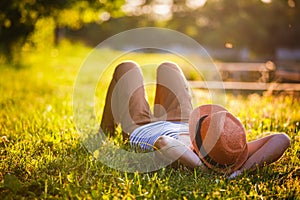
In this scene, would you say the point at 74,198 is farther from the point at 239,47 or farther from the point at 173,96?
the point at 239,47

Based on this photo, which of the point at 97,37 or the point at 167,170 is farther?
the point at 97,37

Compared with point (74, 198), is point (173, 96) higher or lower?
higher

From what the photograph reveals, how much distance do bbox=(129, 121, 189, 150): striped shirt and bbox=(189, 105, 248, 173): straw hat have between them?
0.33 metres

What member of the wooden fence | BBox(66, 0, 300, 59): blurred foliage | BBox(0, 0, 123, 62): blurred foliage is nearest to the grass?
the wooden fence

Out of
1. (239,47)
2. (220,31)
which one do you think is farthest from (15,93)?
(220,31)

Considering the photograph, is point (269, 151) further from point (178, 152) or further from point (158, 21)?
point (158, 21)

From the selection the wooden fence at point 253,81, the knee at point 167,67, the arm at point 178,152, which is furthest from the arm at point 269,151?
the wooden fence at point 253,81

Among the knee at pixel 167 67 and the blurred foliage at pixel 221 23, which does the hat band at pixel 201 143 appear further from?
the blurred foliage at pixel 221 23

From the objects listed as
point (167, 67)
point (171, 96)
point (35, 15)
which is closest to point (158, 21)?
point (35, 15)

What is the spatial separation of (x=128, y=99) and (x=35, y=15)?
7.93 m

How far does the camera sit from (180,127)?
342 cm

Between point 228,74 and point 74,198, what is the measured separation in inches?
385

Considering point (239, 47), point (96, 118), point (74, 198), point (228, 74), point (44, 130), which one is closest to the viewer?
point (74, 198)

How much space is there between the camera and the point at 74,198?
246cm
